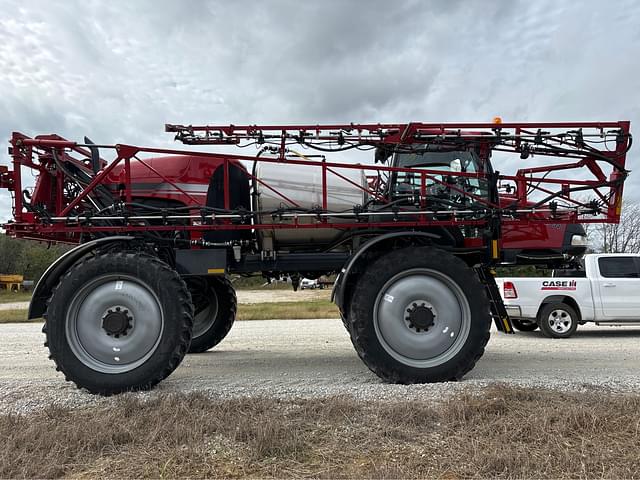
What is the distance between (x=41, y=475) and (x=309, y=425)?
1792 mm

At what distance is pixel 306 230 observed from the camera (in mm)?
5742

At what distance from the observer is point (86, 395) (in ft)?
15.8

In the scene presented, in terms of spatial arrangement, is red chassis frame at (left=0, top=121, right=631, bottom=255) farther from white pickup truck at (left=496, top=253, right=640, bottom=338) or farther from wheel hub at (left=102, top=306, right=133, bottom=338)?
white pickup truck at (left=496, top=253, right=640, bottom=338)

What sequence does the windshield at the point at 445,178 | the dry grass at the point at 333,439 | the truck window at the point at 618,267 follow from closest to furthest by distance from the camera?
1. the dry grass at the point at 333,439
2. the windshield at the point at 445,178
3. the truck window at the point at 618,267

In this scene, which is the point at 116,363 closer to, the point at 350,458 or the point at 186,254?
the point at 186,254

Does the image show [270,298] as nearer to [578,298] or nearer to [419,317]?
[578,298]

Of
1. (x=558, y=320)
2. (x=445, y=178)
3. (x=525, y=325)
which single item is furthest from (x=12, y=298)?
(x=445, y=178)

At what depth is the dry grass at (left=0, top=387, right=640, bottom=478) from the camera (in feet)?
10.0

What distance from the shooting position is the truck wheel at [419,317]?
198 inches

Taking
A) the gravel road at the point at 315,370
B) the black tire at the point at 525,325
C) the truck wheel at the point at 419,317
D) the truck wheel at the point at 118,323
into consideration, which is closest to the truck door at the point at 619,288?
the gravel road at the point at 315,370

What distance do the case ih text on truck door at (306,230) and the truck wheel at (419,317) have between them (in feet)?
0.05

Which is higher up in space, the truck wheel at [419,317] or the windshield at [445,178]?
the windshield at [445,178]

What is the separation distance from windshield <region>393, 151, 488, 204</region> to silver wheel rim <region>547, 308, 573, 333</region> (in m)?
5.68

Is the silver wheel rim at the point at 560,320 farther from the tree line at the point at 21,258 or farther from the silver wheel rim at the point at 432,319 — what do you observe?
the tree line at the point at 21,258
